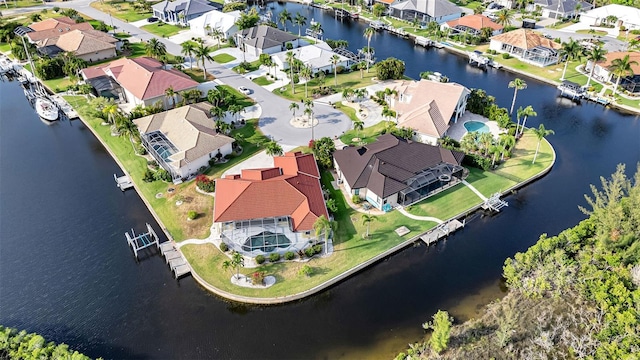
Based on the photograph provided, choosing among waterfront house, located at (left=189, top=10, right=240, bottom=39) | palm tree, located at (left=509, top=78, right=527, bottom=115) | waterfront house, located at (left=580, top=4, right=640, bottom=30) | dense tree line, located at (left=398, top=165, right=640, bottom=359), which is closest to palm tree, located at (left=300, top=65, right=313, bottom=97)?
waterfront house, located at (left=189, top=10, right=240, bottom=39)

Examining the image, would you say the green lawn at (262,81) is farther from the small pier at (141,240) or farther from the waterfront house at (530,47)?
the waterfront house at (530,47)

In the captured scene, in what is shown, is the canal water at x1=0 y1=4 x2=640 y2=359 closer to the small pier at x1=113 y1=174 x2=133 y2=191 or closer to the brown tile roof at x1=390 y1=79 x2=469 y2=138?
the small pier at x1=113 y1=174 x2=133 y2=191

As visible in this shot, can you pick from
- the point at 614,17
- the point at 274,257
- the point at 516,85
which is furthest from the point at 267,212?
the point at 614,17

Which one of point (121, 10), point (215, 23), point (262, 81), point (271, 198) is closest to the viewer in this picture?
point (271, 198)

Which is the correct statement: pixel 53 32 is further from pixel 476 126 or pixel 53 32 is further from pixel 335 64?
pixel 476 126

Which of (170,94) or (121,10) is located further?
(121,10)

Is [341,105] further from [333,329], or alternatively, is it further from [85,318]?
[85,318]

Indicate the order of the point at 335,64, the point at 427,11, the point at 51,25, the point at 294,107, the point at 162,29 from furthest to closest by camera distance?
1. the point at 427,11
2. the point at 162,29
3. the point at 51,25
4. the point at 335,64
5. the point at 294,107
